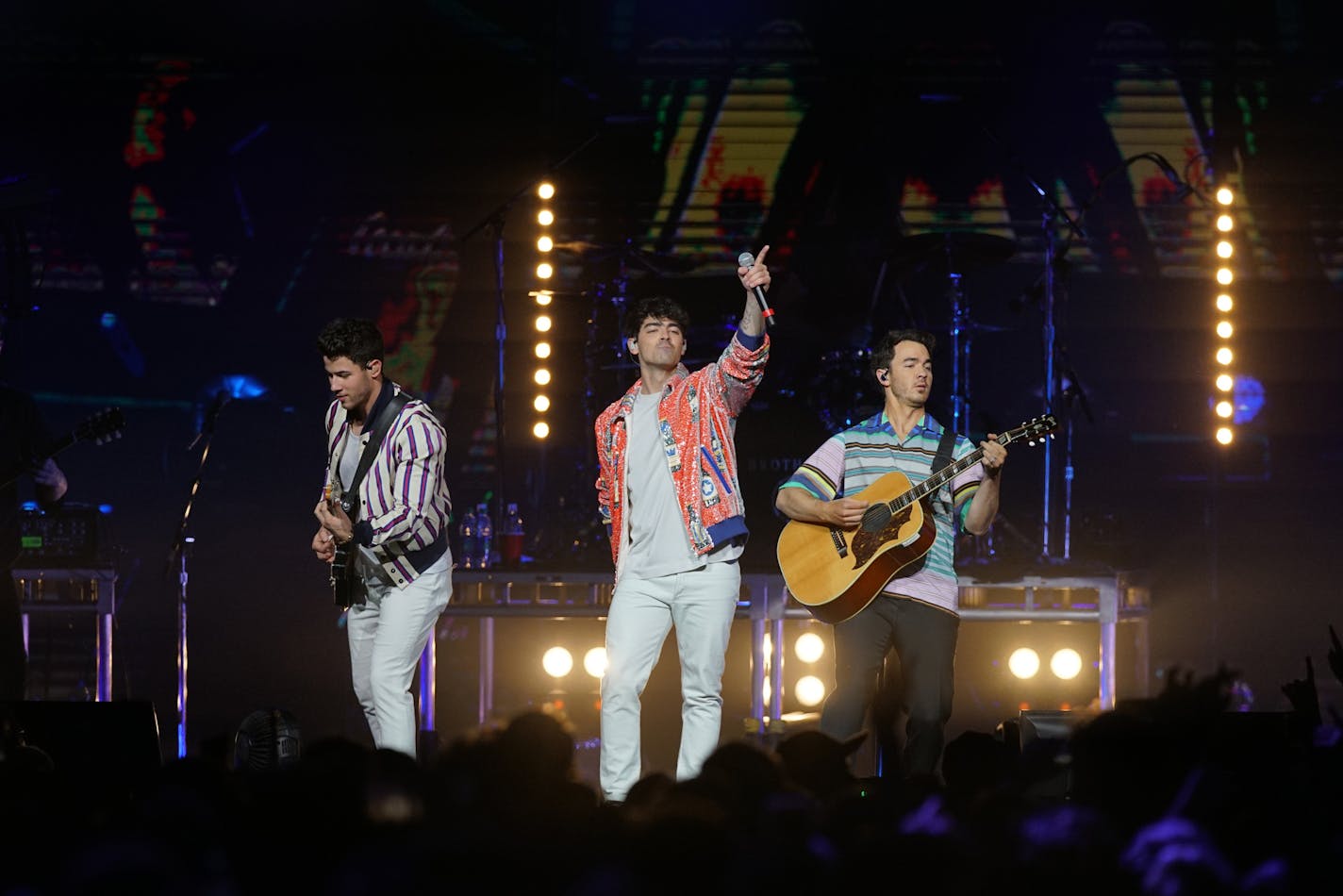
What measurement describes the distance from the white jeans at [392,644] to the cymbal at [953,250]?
3892 mm

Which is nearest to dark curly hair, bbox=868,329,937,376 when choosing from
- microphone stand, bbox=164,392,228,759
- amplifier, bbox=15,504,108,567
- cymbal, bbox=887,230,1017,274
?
cymbal, bbox=887,230,1017,274

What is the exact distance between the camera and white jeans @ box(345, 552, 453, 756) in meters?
5.39

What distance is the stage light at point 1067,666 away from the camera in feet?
26.3

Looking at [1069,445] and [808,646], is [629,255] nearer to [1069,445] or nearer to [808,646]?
[808,646]

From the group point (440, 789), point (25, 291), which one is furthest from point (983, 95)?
point (440, 789)

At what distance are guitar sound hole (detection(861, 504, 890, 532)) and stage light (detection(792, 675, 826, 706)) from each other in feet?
8.23

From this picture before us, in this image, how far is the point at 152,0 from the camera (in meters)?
9.07

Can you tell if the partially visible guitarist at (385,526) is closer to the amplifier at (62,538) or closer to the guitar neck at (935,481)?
the guitar neck at (935,481)

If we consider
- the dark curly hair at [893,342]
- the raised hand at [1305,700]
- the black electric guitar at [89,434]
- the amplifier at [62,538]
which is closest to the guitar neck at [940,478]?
the dark curly hair at [893,342]

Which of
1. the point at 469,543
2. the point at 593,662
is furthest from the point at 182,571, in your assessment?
the point at 593,662

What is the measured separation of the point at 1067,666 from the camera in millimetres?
8031

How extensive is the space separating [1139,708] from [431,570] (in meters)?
2.97

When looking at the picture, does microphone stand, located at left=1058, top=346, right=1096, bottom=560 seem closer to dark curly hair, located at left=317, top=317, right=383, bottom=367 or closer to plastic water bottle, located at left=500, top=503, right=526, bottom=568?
plastic water bottle, located at left=500, top=503, right=526, bottom=568

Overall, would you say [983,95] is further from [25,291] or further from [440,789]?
[440,789]
